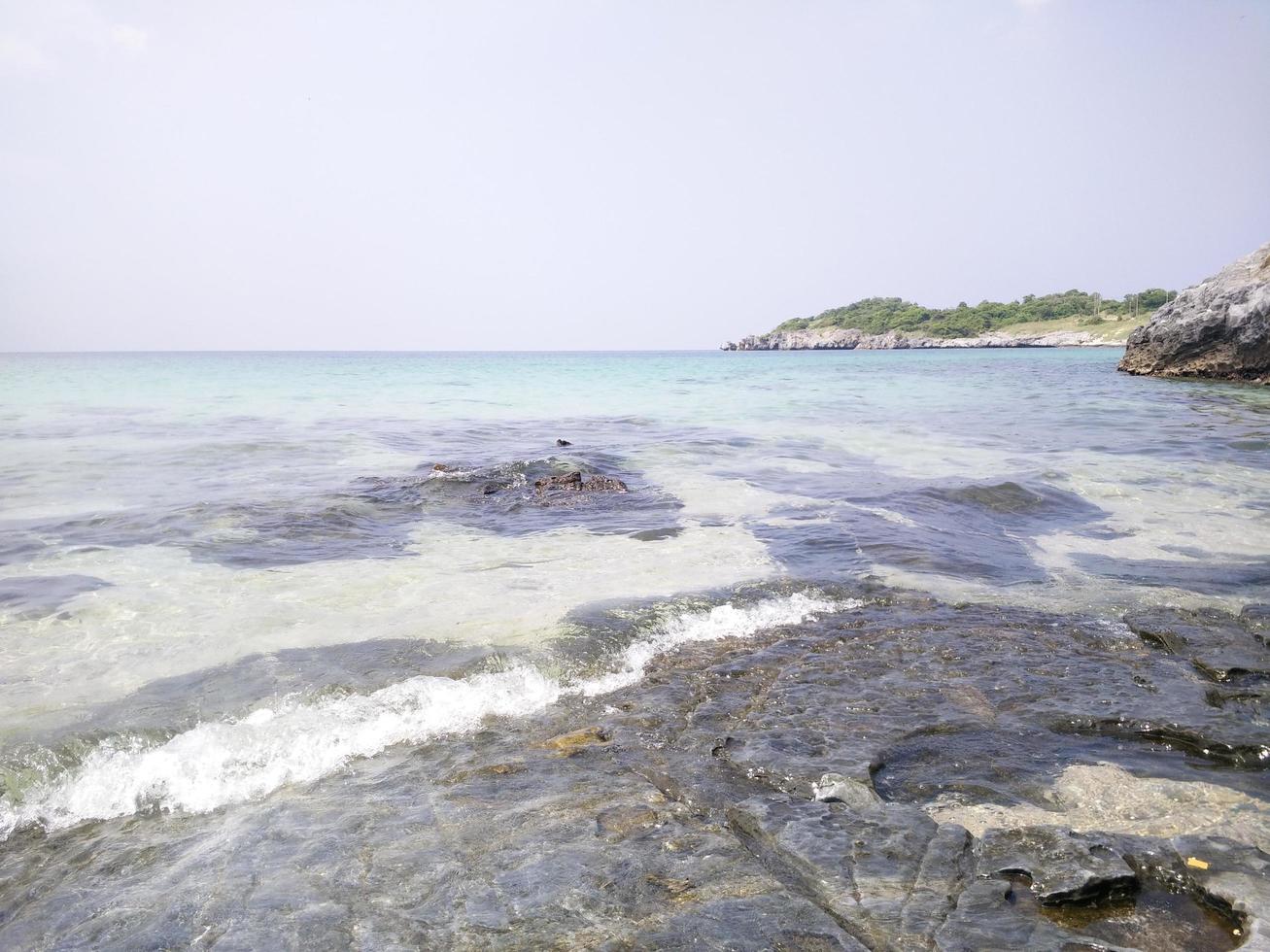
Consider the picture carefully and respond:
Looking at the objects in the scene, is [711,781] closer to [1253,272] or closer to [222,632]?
[222,632]

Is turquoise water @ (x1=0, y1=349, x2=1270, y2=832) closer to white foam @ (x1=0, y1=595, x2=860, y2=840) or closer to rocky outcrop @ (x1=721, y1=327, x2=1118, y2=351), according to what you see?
white foam @ (x1=0, y1=595, x2=860, y2=840)

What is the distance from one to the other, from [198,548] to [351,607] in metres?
3.12

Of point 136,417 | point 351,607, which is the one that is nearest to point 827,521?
point 351,607

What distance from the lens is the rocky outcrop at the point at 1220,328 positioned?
2955 centimetres

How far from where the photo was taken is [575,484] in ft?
39.3

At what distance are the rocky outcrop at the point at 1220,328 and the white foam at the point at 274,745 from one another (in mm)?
35828

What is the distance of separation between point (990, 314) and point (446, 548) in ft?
483

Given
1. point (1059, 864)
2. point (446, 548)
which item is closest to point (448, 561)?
point (446, 548)

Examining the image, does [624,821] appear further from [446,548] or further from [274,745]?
[446,548]

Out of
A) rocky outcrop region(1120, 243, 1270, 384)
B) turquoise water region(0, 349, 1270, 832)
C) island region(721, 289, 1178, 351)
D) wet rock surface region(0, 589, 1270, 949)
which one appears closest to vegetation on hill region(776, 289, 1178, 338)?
island region(721, 289, 1178, 351)

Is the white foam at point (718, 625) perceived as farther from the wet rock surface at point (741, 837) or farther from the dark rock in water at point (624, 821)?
the dark rock in water at point (624, 821)

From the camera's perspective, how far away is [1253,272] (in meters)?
30.8

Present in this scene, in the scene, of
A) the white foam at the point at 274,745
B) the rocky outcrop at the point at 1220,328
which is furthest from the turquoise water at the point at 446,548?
the rocky outcrop at the point at 1220,328

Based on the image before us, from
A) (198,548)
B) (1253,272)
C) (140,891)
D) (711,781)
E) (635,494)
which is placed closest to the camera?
(140,891)
